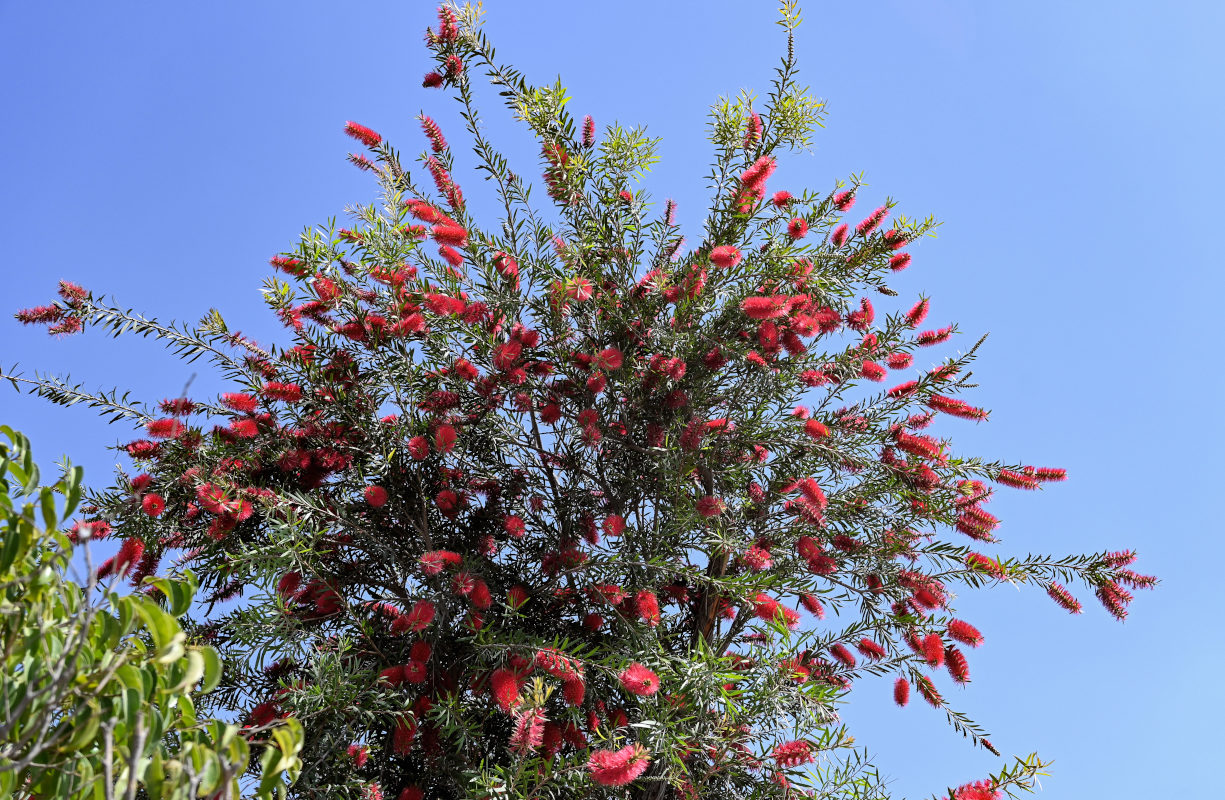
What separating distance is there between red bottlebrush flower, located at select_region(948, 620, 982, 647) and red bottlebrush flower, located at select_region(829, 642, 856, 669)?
42 cm

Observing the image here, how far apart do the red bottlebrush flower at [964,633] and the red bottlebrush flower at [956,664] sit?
0.15ft

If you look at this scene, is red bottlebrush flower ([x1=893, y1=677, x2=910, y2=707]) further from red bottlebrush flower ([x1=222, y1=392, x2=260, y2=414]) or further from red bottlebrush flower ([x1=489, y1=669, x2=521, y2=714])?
red bottlebrush flower ([x1=222, y1=392, x2=260, y2=414])

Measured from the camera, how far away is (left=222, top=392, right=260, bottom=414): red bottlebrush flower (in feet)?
11.1

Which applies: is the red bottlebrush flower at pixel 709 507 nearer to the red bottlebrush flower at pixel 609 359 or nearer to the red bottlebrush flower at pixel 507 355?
the red bottlebrush flower at pixel 609 359

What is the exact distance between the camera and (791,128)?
4.12m

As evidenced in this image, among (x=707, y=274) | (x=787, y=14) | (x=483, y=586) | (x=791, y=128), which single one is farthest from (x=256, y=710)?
(x=787, y=14)

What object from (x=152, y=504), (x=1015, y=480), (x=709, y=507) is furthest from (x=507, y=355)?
(x=1015, y=480)

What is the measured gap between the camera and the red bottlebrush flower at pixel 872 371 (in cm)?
377

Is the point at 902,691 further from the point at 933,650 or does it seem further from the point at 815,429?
the point at 815,429

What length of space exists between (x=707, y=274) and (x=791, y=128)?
94 cm

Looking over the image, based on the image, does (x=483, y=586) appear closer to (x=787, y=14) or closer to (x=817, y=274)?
(x=817, y=274)

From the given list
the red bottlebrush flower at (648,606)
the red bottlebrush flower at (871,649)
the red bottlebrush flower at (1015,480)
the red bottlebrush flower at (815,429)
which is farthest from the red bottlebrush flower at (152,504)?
the red bottlebrush flower at (1015,480)

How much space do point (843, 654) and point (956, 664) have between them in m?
0.46

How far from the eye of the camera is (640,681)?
2672 millimetres
